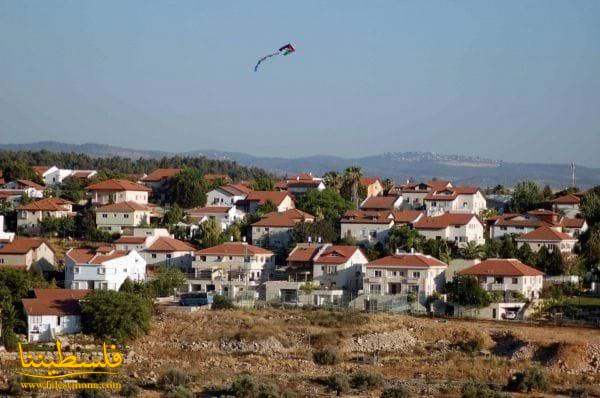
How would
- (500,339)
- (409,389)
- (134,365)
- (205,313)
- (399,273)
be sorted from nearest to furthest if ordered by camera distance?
(409,389) → (134,365) → (500,339) → (205,313) → (399,273)

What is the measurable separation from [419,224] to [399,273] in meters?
8.95

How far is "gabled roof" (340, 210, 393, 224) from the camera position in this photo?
6638 centimetres

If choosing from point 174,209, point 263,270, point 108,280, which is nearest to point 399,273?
point 263,270

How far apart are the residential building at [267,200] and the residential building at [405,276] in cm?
1859

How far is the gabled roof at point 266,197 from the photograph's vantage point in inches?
2997

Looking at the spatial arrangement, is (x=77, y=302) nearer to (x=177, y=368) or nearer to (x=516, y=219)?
(x=177, y=368)

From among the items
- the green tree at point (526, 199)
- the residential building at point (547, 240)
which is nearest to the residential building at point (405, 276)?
the residential building at point (547, 240)

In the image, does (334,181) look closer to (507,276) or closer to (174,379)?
(507,276)

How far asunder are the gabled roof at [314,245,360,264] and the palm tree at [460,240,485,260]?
17.5 ft

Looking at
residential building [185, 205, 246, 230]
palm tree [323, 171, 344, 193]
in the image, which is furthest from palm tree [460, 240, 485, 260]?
palm tree [323, 171, 344, 193]

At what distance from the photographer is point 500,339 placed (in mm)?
48500

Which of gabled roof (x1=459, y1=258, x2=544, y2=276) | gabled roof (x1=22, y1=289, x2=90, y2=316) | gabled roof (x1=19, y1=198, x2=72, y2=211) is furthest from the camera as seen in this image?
gabled roof (x1=19, y1=198, x2=72, y2=211)

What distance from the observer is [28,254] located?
59.1 meters

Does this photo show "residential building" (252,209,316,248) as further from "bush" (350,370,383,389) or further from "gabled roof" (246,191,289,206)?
"bush" (350,370,383,389)
